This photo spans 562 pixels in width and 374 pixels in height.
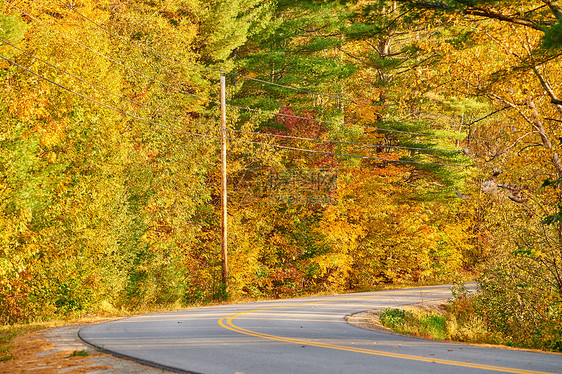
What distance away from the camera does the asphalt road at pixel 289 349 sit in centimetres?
854

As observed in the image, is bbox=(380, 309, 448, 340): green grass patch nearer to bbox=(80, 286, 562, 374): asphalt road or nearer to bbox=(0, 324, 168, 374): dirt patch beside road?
bbox=(80, 286, 562, 374): asphalt road

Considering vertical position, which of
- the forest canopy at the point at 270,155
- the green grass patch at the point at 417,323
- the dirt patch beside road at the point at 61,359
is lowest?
the green grass patch at the point at 417,323

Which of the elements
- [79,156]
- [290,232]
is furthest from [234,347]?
[290,232]

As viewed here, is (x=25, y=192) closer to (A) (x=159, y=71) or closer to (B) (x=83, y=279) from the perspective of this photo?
(B) (x=83, y=279)

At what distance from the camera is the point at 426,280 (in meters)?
38.9

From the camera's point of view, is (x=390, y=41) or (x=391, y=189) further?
(x=390, y=41)

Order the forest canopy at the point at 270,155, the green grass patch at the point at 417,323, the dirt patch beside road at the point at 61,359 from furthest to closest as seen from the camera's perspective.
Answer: the forest canopy at the point at 270,155 < the green grass patch at the point at 417,323 < the dirt patch beside road at the point at 61,359

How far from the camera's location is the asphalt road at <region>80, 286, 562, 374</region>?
8.54 meters

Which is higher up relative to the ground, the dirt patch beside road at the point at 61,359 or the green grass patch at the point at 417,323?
the dirt patch beside road at the point at 61,359

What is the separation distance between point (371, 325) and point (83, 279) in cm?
1179

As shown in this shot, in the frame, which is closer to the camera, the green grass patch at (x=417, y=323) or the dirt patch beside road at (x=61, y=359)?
the dirt patch beside road at (x=61, y=359)

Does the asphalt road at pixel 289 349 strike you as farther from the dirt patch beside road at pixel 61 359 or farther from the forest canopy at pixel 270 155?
the forest canopy at pixel 270 155

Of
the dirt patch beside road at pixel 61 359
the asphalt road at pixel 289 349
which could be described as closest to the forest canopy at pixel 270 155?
the asphalt road at pixel 289 349

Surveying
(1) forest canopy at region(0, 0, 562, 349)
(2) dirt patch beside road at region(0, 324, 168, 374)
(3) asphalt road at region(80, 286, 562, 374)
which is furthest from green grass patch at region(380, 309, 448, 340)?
(2) dirt patch beside road at region(0, 324, 168, 374)
